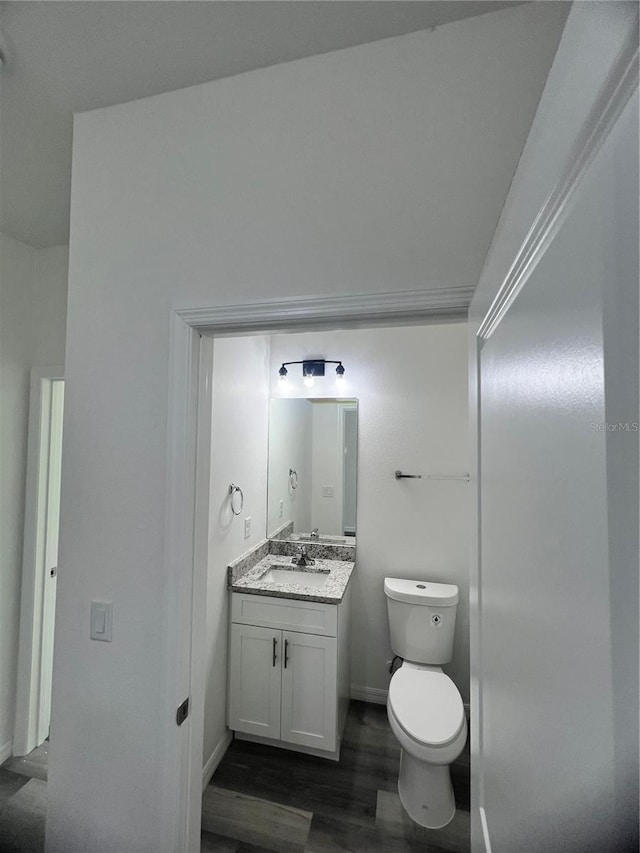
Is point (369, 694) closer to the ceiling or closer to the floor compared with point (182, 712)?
closer to the floor

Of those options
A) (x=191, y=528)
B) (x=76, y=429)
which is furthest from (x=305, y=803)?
(x=76, y=429)

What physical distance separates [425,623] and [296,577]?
2.62 feet

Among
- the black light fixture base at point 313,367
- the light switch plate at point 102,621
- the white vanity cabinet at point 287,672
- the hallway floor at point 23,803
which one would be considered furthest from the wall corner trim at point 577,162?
the hallway floor at point 23,803

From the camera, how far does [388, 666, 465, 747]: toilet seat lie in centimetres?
149

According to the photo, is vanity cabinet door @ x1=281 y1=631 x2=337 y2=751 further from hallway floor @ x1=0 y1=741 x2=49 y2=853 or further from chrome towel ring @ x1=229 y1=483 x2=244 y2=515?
hallway floor @ x1=0 y1=741 x2=49 y2=853

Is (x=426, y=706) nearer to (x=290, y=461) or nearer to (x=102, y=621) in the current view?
(x=102, y=621)

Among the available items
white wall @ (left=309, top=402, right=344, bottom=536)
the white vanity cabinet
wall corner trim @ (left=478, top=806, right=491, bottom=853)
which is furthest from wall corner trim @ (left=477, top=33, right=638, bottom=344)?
white wall @ (left=309, top=402, right=344, bottom=536)

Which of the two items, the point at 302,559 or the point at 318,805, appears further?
the point at 302,559

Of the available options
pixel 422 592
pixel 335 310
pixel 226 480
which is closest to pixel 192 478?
pixel 335 310

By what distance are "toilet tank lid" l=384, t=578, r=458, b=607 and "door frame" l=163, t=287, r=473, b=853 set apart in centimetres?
131

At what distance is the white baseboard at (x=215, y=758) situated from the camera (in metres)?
1.71

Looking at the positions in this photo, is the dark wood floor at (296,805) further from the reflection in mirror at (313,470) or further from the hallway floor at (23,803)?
the reflection in mirror at (313,470)

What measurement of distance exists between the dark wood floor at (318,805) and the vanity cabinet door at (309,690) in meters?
0.14

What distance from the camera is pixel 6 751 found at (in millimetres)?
1855
